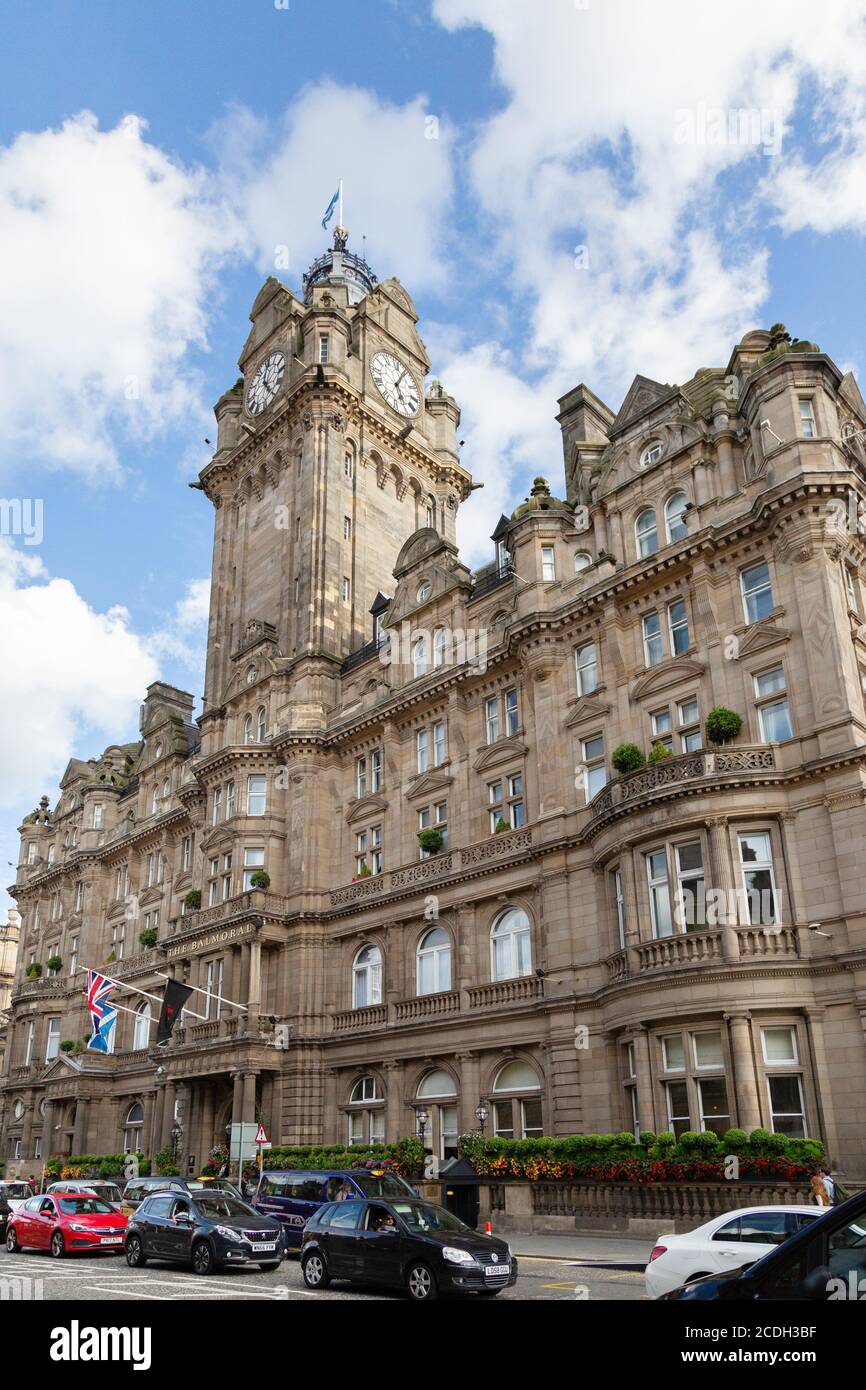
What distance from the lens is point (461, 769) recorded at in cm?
4028

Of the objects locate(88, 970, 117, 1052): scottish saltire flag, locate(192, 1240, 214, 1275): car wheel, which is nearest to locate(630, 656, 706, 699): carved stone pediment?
locate(192, 1240, 214, 1275): car wheel

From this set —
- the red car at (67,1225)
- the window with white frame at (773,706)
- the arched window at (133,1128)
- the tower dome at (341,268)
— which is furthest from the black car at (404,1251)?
the tower dome at (341,268)

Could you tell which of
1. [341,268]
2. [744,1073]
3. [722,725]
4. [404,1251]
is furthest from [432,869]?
[341,268]

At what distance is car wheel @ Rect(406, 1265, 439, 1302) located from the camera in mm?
15500

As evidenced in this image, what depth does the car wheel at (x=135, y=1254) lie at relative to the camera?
71.5 ft

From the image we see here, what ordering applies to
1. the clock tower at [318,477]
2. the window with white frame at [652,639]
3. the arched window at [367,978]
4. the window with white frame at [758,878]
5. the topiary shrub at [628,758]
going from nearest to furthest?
the window with white frame at [758,878]
the topiary shrub at [628,758]
the window with white frame at [652,639]
the arched window at [367,978]
the clock tower at [318,477]

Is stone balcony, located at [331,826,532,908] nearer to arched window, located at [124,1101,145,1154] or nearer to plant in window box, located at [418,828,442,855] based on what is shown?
plant in window box, located at [418,828,442,855]

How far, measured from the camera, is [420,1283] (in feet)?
51.8

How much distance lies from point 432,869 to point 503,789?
418cm

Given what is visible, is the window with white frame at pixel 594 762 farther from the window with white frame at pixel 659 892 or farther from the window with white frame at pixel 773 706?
the window with white frame at pixel 773 706

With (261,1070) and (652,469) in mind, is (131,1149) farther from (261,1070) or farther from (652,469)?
(652,469)

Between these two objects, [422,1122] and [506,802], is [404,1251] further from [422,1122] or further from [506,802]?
[506,802]

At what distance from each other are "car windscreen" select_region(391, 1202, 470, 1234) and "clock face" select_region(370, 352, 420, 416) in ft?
159

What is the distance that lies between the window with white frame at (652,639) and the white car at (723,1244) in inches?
846
